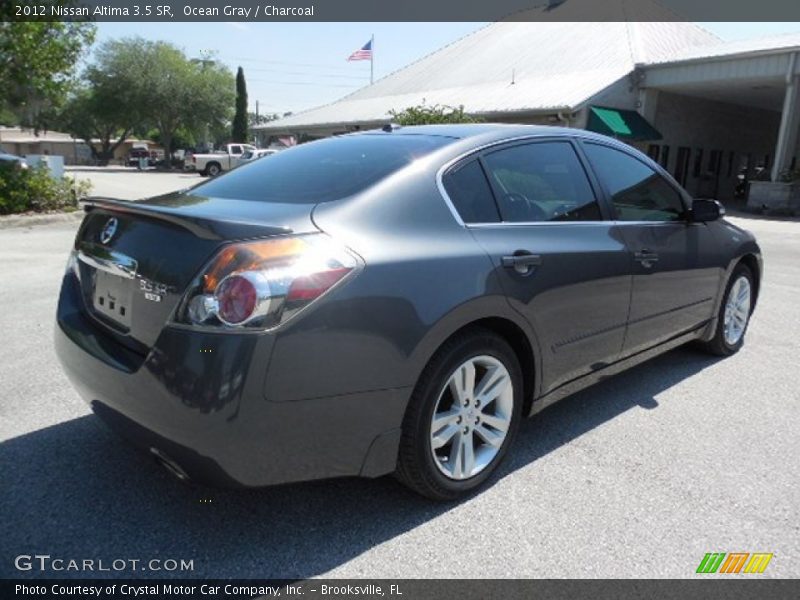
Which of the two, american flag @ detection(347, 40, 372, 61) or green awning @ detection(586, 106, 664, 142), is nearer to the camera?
green awning @ detection(586, 106, 664, 142)

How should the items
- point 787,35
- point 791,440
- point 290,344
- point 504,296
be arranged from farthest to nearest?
point 787,35 < point 791,440 < point 504,296 < point 290,344

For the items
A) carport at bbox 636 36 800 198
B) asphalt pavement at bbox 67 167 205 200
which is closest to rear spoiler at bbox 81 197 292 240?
asphalt pavement at bbox 67 167 205 200

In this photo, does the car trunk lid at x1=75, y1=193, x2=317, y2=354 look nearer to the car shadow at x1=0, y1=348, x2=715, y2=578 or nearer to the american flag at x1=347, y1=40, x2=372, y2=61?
the car shadow at x1=0, y1=348, x2=715, y2=578

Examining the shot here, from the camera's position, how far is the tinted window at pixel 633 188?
3613 mm

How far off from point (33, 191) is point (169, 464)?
11.8m

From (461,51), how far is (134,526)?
35938mm

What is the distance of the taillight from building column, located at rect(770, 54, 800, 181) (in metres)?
22.0

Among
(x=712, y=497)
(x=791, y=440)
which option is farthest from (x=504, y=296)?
(x=791, y=440)

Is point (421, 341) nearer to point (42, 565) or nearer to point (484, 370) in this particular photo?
point (484, 370)

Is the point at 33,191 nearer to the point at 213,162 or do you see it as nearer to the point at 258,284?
the point at 258,284

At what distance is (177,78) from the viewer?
4634 centimetres

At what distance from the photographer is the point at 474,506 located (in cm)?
275

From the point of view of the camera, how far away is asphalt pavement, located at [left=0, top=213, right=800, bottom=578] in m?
2.36
